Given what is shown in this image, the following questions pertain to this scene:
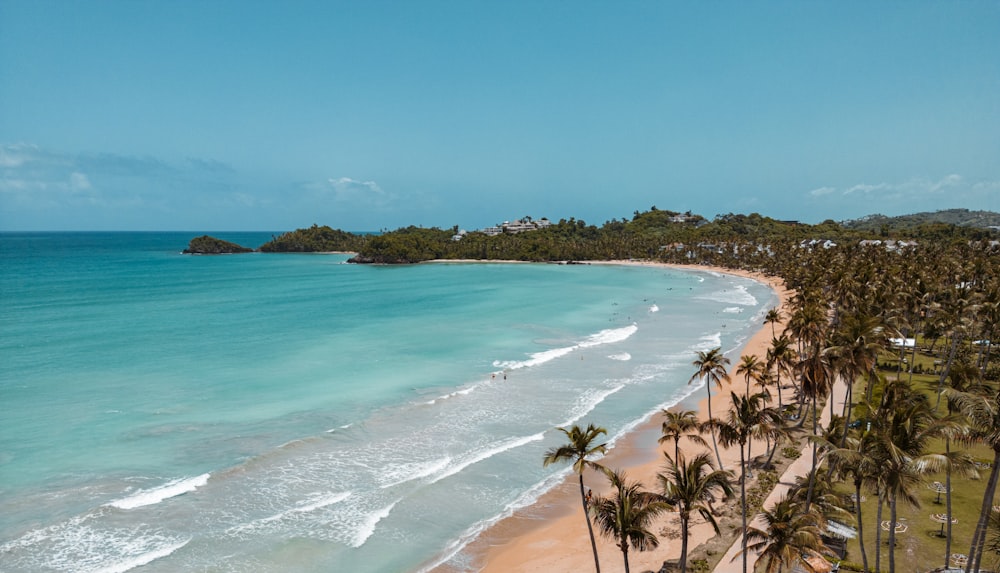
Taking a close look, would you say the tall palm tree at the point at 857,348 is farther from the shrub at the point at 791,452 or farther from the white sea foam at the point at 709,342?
the white sea foam at the point at 709,342

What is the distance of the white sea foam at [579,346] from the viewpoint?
53031 mm

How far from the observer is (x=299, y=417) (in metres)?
38.1

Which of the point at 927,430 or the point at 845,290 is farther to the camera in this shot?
the point at 845,290

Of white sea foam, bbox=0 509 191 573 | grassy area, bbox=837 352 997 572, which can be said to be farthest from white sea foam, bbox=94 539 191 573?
grassy area, bbox=837 352 997 572

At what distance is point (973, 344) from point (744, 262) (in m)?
115

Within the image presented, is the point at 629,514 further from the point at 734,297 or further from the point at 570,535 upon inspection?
the point at 734,297

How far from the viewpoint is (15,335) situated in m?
62.8

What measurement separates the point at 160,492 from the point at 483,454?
17435 millimetres

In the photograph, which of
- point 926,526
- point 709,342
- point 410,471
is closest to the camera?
point 926,526

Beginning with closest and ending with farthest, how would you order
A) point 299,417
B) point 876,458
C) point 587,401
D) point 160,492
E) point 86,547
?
point 876,458 → point 86,547 → point 160,492 → point 299,417 → point 587,401

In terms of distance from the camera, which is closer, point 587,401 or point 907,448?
point 907,448

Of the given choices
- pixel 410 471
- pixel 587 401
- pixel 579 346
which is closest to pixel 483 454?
pixel 410 471

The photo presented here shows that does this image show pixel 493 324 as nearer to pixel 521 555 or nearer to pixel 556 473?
pixel 556 473

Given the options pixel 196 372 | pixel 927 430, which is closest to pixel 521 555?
pixel 927 430
